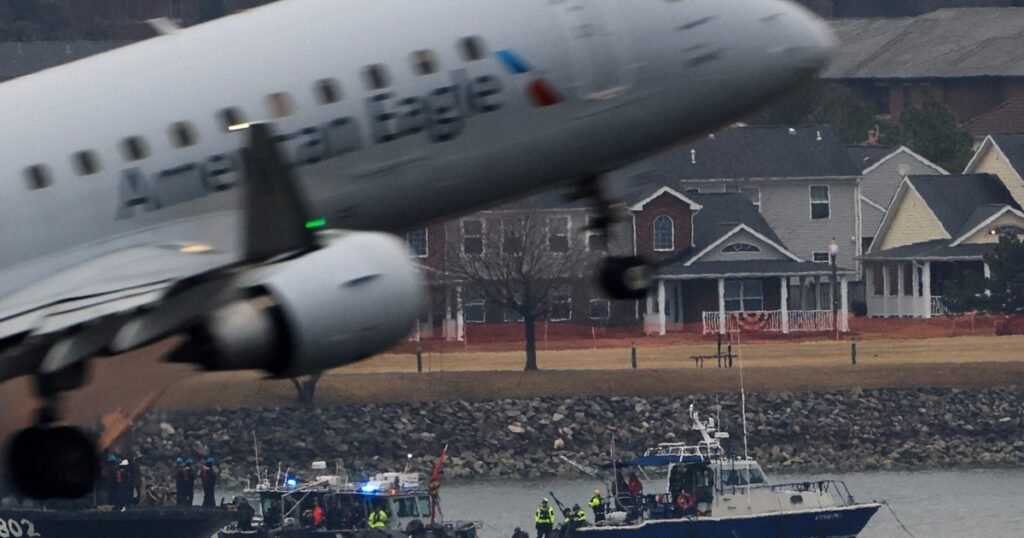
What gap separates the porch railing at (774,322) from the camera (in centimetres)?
12150

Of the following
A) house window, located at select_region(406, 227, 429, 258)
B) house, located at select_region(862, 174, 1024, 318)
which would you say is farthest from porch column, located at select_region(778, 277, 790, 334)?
house window, located at select_region(406, 227, 429, 258)

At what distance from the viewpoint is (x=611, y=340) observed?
4377 inches

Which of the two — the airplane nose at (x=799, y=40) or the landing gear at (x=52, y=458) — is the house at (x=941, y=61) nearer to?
the airplane nose at (x=799, y=40)

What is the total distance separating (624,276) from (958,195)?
10840cm

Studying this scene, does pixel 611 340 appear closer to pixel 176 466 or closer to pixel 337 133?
pixel 176 466

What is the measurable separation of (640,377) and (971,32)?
91.3 m

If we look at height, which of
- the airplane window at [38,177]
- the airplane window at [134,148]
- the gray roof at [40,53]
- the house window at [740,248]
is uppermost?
the gray roof at [40,53]

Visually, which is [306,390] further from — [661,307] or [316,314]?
[316,314]

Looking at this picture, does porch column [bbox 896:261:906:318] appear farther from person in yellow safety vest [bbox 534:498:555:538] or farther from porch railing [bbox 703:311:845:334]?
person in yellow safety vest [bbox 534:498:555:538]

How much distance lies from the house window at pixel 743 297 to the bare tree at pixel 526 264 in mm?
20716

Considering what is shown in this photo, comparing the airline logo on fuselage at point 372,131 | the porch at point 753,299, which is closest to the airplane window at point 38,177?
the airline logo on fuselage at point 372,131

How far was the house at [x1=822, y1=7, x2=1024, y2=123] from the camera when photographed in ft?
589

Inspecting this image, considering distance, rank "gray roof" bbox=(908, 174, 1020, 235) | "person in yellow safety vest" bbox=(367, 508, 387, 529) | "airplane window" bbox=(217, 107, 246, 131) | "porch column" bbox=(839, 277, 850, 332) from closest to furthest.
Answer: "airplane window" bbox=(217, 107, 246, 131) < "person in yellow safety vest" bbox=(367, 508, 387, 529) < "porch column" bbox=(839, 277, 850, 332) < "gray roof" bbox=(908, 174, 1020, 235)

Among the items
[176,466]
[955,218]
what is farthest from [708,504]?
[955,218]
